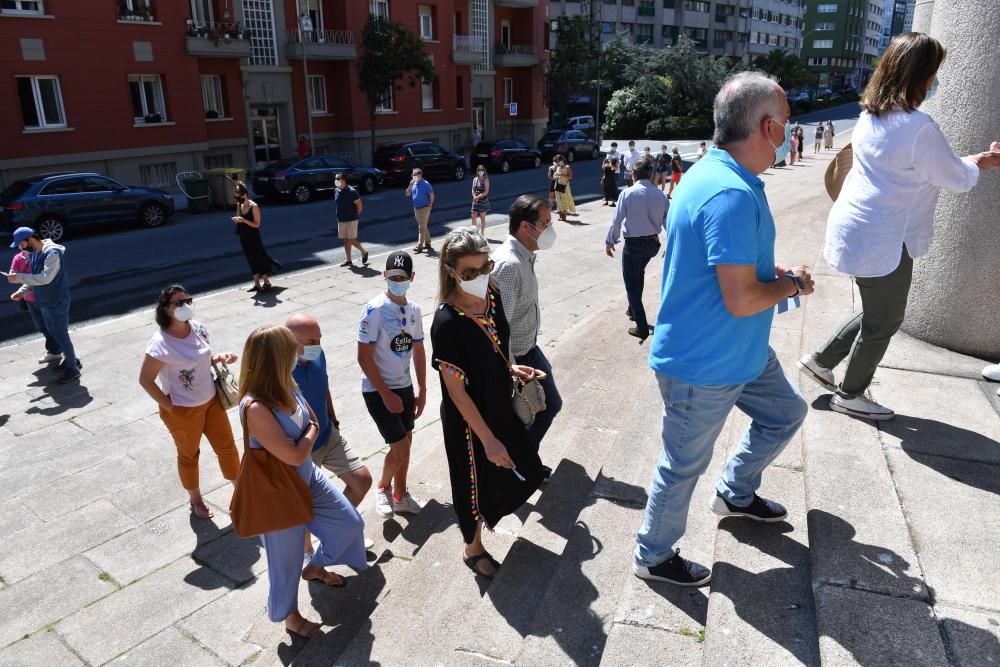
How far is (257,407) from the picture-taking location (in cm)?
335

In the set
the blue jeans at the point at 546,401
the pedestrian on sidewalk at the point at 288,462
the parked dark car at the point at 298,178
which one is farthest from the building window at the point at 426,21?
the pedestrian on sidewalk at the point at 288,462

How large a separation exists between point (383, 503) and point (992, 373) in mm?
4006

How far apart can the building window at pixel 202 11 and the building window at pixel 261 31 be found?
1.71 m

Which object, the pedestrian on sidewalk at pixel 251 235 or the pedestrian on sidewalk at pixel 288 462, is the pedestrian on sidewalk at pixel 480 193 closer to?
the pedestrian on sidewalk at pixel 251 235

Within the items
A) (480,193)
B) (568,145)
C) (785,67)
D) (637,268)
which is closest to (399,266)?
(637,268)

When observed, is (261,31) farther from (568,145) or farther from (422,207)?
(422,207)

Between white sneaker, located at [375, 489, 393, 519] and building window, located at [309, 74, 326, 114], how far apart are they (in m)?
28.4

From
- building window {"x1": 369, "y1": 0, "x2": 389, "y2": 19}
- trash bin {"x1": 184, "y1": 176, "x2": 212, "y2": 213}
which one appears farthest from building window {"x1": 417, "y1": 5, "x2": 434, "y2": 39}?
trash bin {"x1": 184, "y1": 176, "x2": 212, "y2": 213}

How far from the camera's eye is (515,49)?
3969 cm

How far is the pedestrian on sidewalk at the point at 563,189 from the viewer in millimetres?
17344

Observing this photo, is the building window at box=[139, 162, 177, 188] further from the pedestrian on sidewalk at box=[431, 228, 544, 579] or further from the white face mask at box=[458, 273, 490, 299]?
the white face mask at box=[458, 273, 490, 299]

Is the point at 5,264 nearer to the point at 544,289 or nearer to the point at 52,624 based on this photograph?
the point at 544,289

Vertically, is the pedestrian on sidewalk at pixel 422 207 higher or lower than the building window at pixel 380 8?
lower

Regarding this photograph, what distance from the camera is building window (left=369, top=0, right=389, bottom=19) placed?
3156 centimetres
